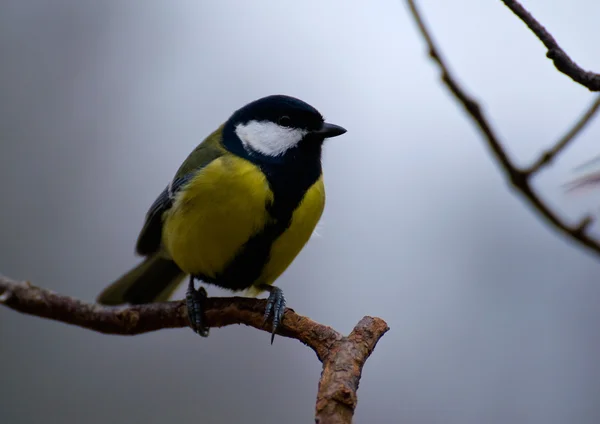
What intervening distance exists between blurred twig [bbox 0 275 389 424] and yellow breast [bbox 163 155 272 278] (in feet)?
0.47

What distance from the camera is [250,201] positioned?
189 centimetres

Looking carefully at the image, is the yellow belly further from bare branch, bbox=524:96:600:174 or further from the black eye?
bare branch, bbox=524:96:600:174

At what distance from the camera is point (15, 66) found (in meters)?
4.51

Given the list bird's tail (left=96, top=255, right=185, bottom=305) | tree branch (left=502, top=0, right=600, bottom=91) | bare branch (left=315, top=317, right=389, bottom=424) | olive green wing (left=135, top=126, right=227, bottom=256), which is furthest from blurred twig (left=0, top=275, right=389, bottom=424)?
tree branch (left=502, top=0, right=600, bottom=91)

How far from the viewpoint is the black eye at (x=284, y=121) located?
2.12m

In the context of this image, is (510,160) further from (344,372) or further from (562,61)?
(344,372)

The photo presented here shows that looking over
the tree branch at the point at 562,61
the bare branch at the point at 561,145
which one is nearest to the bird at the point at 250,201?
the tree branch at the point at 562,61

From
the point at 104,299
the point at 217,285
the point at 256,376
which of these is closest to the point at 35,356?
the point at 256,376

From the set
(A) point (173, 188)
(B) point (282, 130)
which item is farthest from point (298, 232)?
(A) point (173, 188)

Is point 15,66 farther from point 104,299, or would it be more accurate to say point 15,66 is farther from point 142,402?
point 104,299

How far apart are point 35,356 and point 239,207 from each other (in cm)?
215

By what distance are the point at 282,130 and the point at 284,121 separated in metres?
A: 0.04

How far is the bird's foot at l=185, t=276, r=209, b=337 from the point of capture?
195 centimetres

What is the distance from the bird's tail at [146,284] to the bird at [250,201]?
0.22m
